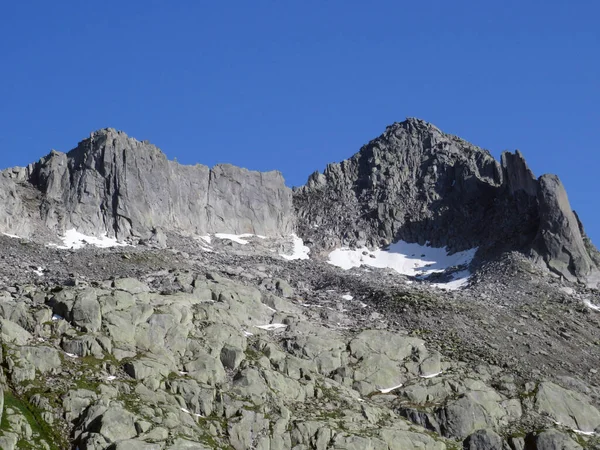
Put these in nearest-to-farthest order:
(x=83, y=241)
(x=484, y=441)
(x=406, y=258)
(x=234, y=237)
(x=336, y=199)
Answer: (x=484, y=441)
(x=83, y=241)
(x=234, y=237)
(x=406, y=258)
(x=336, y=199)

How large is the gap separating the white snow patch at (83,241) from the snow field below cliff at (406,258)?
38.6 metres

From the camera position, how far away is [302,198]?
175750mm

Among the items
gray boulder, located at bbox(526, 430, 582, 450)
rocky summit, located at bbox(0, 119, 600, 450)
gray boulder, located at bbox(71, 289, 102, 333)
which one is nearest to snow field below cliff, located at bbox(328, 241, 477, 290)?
rocky summit, located at bbox(0, 119, 600, 450)

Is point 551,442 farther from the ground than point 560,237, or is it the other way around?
point 560,237

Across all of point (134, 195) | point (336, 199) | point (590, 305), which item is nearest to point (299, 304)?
point (590, 305)

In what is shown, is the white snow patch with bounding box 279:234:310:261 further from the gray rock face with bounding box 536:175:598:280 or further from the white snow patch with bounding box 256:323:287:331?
the white snow patch with bounding box 256:323:287:331

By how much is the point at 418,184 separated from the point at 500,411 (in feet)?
290

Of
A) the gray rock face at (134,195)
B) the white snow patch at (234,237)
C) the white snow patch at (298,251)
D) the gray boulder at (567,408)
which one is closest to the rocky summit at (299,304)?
the gray boulder at (567,408)

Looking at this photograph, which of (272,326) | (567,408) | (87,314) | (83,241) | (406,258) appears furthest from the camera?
(406,258)

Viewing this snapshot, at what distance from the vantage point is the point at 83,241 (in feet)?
440

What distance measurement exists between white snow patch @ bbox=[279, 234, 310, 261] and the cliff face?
2.41 m

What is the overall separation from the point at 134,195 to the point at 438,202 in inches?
2273

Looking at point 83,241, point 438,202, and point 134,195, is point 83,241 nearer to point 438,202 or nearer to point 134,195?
point 134,195

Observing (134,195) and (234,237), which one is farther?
(234,237)
